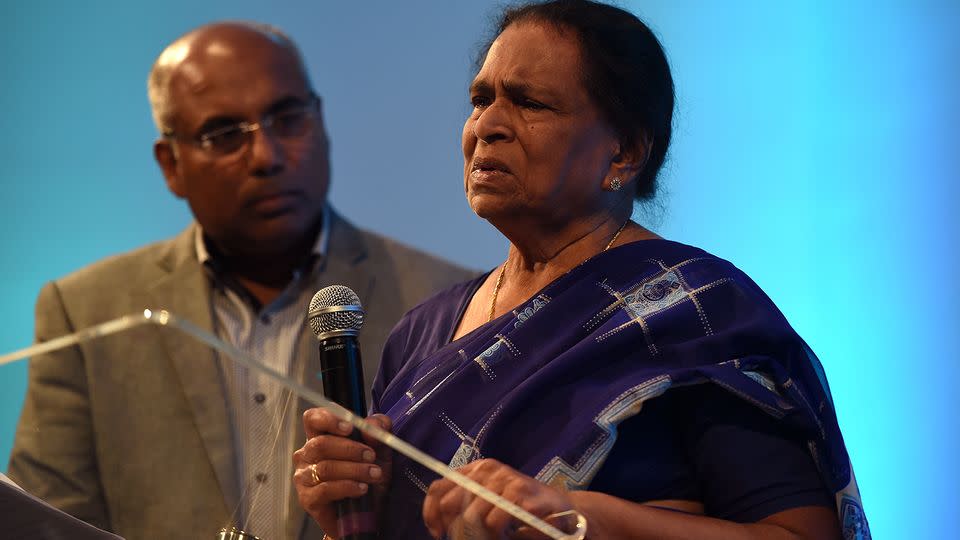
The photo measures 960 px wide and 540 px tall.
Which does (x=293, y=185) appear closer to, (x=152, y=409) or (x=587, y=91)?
(x=152, y=409)

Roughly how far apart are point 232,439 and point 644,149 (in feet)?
2.15

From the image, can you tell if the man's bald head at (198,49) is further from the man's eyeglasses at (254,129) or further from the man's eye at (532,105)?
the man's eye at (532,105)

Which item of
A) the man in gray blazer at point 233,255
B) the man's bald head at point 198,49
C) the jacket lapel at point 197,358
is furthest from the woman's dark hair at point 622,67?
the man's bald head at point 198,49

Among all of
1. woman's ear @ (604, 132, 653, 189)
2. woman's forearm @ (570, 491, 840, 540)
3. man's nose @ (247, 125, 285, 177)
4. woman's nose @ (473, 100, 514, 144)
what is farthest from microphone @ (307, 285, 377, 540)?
man's nose @ (247, 125, 285, 177)

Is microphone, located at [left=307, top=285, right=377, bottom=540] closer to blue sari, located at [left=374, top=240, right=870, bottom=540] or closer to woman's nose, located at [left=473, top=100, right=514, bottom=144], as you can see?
blue sari, located at [left=374, top=240, right=870, bottom=540]

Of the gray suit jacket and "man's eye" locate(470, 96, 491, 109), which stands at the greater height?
"man's eye" locate(470, 96, 491, 109)

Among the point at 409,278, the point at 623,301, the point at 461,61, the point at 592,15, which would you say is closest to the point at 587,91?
the point at 592,15

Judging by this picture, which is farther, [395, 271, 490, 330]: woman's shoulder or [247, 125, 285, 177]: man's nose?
[247, 125, 285, 177]: man's nose

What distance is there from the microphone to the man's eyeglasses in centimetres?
138

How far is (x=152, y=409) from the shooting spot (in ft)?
6.07

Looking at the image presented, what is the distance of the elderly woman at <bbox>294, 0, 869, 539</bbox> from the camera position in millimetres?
1196

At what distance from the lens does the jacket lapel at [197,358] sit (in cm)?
122

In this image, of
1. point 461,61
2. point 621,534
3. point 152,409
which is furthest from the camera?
point 461,61

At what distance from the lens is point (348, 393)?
1203mm
